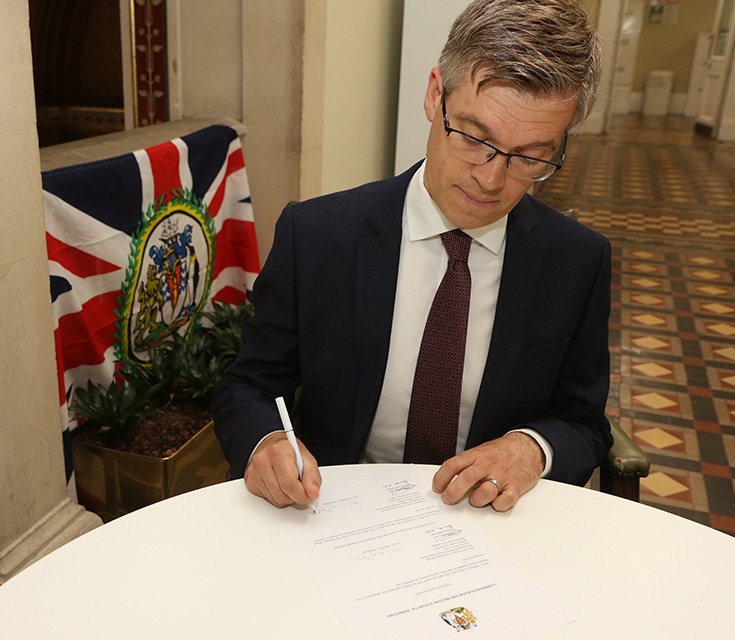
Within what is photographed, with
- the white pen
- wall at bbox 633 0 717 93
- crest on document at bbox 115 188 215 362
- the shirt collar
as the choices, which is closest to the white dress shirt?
the shirt collar

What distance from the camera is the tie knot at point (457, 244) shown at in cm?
151

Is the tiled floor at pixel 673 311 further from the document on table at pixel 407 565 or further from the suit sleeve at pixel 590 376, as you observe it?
the document on table at pixel 407 565

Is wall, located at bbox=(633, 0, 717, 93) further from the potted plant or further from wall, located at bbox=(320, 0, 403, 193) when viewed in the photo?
the potted plant

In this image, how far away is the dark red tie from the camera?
149 centimetres

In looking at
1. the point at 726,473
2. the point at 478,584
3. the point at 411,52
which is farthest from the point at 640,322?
the point at 478,584

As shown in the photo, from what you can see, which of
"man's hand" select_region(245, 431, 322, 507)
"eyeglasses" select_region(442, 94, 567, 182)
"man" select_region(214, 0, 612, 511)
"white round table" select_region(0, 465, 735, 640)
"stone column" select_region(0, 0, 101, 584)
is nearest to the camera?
"white round table" select_region(0, 465, 735, 640)

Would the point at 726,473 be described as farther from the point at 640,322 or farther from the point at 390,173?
the point at 390,173

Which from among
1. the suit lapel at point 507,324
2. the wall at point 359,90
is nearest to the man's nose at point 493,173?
the suit lapel at point 507,324

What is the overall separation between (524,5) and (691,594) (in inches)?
36.4

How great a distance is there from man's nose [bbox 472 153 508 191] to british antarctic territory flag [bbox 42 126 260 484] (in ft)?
4.72

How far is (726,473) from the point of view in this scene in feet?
11.1

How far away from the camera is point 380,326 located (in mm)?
1504

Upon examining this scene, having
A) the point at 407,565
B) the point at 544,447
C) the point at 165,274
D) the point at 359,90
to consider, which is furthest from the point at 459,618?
the point at 359,90

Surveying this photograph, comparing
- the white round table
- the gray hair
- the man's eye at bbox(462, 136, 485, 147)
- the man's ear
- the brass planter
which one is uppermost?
the gray hair
